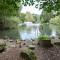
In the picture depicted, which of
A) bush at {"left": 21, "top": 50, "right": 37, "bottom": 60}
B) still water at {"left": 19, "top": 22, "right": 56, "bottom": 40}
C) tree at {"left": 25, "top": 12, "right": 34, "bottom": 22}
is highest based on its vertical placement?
tree at {"left": 25, "top": 12, "right": 34, "bottom": 22}

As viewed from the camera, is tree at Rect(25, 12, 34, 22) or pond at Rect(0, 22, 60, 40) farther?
tree at Rect(25, 12, 34, 22)

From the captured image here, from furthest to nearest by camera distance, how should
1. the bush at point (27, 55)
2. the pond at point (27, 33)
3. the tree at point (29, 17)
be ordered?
the tree at point (29, 17)
the pond at point (27, 33)
the bush at point (27, 55)

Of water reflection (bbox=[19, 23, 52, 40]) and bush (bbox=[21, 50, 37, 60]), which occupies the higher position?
bush (bbox=[21, 50, 37, 60])

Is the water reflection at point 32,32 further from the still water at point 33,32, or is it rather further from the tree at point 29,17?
the tree at point 29,17

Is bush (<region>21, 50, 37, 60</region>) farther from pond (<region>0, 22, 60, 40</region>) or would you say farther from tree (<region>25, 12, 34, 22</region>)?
tree (<region>25, 12, 34, 22</region>)

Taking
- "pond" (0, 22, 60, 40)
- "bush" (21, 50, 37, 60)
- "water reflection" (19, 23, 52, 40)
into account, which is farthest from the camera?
"pond" (0, 22, 60, 40)

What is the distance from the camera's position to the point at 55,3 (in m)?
6.14

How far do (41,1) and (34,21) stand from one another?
137 feet

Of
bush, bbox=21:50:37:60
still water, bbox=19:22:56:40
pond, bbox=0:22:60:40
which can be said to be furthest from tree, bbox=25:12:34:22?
bush, bbox=21:50:37:60

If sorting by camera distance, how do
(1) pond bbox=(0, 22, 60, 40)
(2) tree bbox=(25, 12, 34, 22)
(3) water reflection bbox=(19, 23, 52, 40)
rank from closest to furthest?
1. (3) water reflection bbox=(19, 23, 52, 40)
2. (1) pond bbox=(0, 22, 60, 40)
3. (2) tree bbox=(25, 12, 34, 22)

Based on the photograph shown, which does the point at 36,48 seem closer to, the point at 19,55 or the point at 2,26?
the point at 19,55

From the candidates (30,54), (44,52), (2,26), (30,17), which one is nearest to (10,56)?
(30,54)

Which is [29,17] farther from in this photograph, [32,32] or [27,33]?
[27,33]

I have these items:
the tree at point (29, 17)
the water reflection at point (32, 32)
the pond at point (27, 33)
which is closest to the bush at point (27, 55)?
the pond at point (27, 33)
